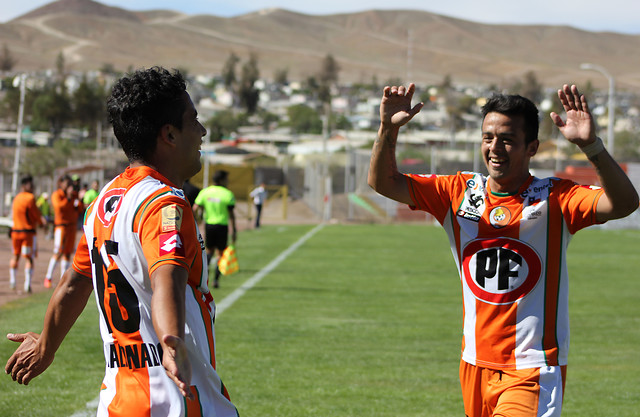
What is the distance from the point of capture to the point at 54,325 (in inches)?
151

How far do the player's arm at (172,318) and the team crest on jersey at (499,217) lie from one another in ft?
6.61

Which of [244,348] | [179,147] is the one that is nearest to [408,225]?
[244,348]

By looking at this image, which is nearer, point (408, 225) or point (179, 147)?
point (179, 147)

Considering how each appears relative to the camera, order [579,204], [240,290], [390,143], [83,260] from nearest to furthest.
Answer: [83,260] < [579,204] < [390,143] < [240,290]

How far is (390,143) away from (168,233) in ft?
6.41

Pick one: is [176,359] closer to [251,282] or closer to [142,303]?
[142,303]

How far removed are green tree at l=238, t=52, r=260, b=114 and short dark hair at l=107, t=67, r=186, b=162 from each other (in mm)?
176355

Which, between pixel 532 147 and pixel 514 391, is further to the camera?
pixel 532 147

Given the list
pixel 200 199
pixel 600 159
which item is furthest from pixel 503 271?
pixel 200 199

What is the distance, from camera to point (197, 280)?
3.44 metres

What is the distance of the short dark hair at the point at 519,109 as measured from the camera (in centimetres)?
479

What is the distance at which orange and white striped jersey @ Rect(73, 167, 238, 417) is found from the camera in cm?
329

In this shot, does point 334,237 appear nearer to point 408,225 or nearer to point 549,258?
point 408,225

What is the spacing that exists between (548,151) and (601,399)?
123m
